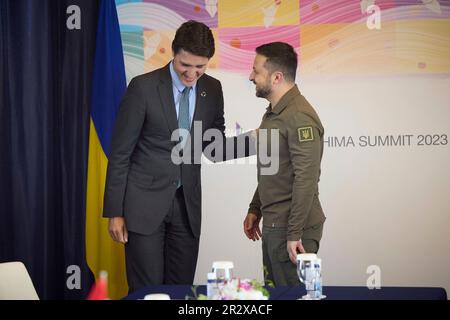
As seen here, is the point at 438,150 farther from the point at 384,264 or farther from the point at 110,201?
the point at 110,201

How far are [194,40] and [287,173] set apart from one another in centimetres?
100

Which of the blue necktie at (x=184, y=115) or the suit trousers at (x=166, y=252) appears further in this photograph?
the blue necktie at (x=184, y=115)

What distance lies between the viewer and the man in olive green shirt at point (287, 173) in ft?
12.2

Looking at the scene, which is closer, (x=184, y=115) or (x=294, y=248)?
(x=294, y=248)

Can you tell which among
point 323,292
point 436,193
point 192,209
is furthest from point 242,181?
point 323,292

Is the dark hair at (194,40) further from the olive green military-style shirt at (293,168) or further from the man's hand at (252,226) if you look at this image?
the man's hand at (252,226)

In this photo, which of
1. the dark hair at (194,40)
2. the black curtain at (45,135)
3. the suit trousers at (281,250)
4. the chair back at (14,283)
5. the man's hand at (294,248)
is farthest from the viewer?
the black curtain at (45,135)

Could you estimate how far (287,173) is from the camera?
153 inches

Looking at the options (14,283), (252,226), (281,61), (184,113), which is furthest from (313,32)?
(14,283)

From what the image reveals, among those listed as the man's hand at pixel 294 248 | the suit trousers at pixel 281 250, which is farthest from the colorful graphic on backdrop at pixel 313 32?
the man's hand at pixel 294 248

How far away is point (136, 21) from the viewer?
5254 mm

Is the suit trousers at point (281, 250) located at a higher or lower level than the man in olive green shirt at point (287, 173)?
lower

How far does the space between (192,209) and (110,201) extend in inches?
19.3

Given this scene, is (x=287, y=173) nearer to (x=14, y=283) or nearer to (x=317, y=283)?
(x=317, y=283)
